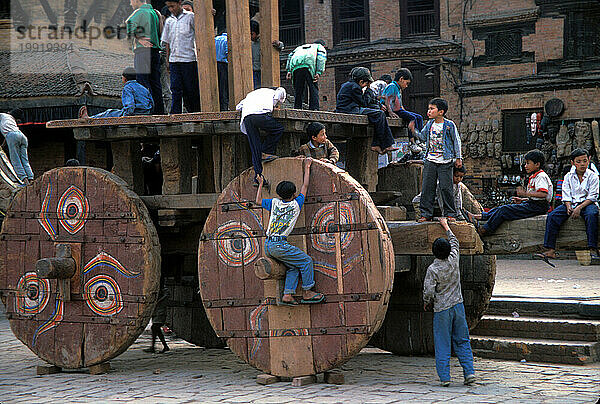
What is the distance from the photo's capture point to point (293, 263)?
312 inches

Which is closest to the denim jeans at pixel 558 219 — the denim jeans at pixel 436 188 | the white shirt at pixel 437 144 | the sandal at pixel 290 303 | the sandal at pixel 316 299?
the denim jeans at pixel 436 188

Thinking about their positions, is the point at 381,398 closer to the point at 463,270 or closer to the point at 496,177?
the point at 463,270

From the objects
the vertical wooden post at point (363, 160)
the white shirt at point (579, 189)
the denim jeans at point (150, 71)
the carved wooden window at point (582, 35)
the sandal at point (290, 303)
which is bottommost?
the sandal at point (290, 303)

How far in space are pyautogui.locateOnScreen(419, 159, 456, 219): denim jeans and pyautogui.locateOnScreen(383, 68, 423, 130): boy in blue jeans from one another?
1.70 m

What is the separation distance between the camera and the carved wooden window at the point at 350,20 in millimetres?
28469

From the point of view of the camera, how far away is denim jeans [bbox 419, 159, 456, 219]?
8438 millimetres

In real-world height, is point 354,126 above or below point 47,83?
below

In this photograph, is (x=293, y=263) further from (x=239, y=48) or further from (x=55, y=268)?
(x=55, y=268)

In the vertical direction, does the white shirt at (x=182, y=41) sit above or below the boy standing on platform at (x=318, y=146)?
above

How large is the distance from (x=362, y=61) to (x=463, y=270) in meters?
18.6

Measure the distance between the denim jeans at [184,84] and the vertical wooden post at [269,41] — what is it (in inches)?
38.6

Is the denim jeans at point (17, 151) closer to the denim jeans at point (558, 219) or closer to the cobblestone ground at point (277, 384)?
the cobblestone ground at point (277, 384)

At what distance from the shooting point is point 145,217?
880 centimetres

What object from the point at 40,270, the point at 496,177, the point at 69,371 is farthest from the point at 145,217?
the point at 496,177
